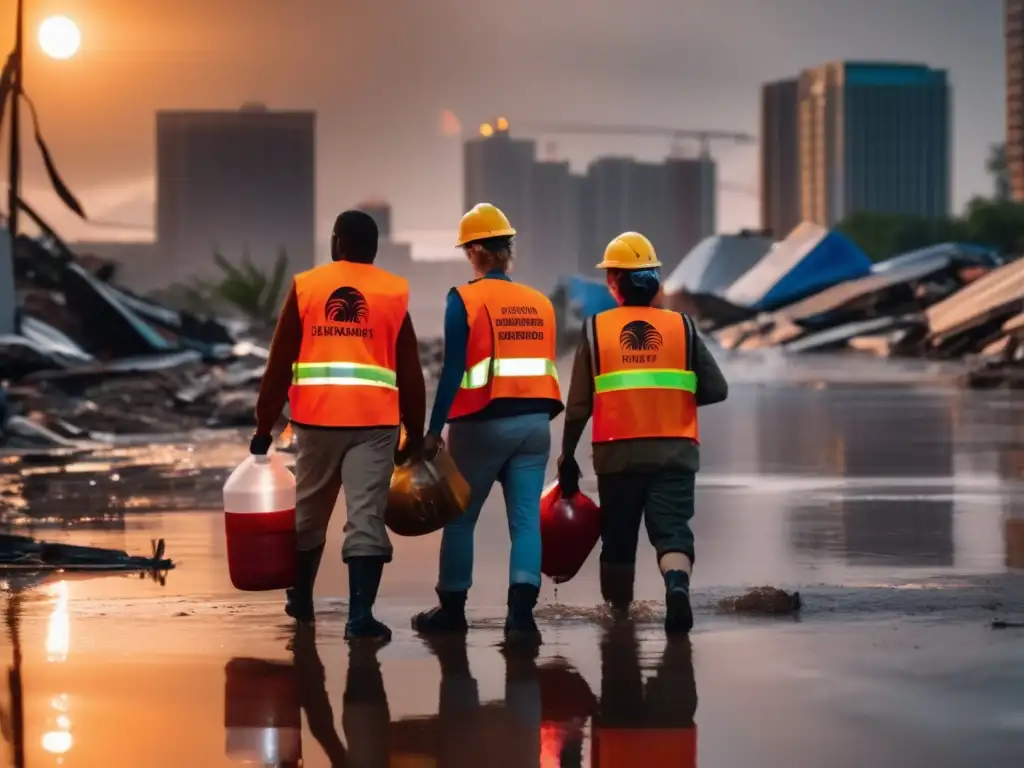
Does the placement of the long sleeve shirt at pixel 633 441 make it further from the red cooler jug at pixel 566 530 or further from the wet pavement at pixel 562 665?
the wet pavement at pixel 562 665

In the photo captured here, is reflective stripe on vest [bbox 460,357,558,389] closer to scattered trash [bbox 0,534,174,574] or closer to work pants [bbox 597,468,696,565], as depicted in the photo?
work pants [bbox 597,468,696,565]

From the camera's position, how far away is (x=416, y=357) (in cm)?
981

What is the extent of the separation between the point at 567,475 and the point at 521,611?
3.47 ft

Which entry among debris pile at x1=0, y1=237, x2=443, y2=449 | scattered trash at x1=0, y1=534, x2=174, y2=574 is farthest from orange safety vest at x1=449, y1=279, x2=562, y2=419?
debris pile at x1=0, y1=237, x2=443, y2=449

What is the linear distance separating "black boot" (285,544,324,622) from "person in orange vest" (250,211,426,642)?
0.22m

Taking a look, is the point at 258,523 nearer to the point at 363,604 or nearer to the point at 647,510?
the point at 363,604

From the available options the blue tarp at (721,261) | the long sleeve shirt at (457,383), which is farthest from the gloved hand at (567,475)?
the blue tarp at (721,261)

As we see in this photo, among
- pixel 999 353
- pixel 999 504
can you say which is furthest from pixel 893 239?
pixel 999 504

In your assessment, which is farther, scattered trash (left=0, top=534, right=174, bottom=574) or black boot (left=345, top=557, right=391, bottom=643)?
scattered trash (left=0, top=534, right=174, bottom=574)

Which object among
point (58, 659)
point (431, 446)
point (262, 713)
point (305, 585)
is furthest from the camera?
point (305, 585)

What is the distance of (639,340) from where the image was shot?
33.9 feet

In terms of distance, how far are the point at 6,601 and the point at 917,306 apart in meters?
68.1

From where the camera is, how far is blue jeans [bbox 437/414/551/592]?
9867 millimetres

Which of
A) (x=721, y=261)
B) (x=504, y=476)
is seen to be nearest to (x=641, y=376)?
(x=504, y=476)
